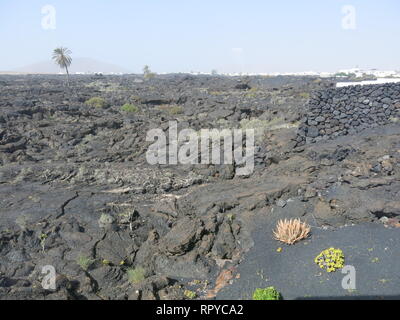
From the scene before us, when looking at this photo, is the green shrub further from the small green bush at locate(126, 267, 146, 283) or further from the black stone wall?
the small green bush at locate(126, 267, 146, 283)

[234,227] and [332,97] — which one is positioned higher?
[332,97]

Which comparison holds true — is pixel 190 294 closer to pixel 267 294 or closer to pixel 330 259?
pixel 267 294

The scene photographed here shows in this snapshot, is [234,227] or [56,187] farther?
[56,187]

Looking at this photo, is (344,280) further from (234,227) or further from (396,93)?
(396,93)

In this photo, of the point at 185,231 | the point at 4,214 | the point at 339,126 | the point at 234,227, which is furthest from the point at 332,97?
the point at 4,214

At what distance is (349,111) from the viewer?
57.0 feet

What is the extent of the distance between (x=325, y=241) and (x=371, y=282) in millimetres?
1822

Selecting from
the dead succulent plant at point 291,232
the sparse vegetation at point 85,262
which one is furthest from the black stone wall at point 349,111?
the sparse vegetation at point 85,262

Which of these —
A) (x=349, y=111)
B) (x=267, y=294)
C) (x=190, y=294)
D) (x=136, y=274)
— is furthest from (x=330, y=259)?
(x=349, y=111)

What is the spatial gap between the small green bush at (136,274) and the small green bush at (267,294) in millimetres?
2873

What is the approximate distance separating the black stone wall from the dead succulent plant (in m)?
8.12

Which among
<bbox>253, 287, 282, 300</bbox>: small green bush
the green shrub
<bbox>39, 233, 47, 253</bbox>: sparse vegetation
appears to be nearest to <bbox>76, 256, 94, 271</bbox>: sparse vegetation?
<bbox>39, 233, 47, 253</bbox>: sparse vegetation

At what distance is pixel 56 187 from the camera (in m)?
14.4

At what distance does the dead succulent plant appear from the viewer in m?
9.55
